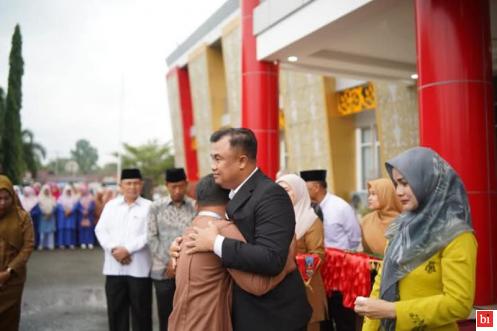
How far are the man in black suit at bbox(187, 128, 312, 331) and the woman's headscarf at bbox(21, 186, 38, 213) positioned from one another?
39.1 ft

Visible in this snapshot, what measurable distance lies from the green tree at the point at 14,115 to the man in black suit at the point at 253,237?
88.1ft

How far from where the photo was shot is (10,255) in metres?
4.23

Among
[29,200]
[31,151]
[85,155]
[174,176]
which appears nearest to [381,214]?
[174,176]

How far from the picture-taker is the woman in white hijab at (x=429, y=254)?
6.35ft

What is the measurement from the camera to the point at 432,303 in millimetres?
1961

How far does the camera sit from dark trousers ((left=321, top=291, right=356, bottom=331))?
4.38 m

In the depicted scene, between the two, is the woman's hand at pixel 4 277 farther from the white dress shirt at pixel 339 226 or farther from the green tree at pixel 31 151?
the green tree at pixel 31 151

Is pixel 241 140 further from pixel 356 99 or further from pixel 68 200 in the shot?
pixel 356 99

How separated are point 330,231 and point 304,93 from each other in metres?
12.9

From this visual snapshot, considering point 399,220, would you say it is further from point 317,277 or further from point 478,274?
point 478,274

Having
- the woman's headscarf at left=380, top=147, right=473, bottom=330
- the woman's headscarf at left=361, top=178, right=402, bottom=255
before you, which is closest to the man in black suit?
the woman's headscarf at left=380, top=147, right=473, bottom=330

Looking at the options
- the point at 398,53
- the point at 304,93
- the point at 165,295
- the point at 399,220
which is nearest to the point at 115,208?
the point at 165,295

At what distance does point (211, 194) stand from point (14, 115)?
91.0 feet

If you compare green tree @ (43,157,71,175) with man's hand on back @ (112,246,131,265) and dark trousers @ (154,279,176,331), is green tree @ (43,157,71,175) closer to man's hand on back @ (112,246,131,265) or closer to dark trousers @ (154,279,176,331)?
man's hand on back @ (112,246,131,265)
